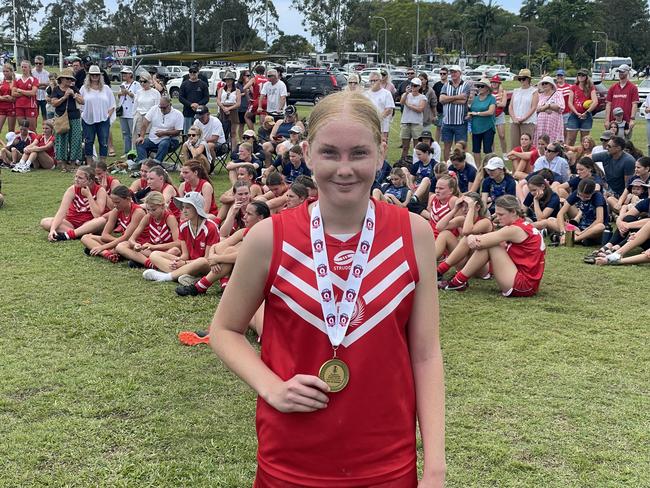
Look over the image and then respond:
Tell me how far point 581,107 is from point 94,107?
1004 centimetres

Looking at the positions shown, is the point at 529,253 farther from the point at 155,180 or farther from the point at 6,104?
the point at 6,104

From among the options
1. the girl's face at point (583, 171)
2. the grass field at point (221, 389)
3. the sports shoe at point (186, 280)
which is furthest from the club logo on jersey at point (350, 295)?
the girl's face at point (583, 171)

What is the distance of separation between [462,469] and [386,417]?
2.74 m

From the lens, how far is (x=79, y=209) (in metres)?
10.8

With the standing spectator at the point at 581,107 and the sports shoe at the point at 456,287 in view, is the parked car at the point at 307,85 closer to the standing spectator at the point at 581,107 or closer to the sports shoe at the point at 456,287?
the standing spectator at the point at 581,107

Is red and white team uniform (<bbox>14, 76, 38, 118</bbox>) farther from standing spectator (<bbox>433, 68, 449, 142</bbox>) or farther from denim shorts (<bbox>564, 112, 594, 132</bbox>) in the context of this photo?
denim shorts (<bbox>564, 112, 594, 132</bbox>)

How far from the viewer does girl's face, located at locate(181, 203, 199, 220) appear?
28.2ft

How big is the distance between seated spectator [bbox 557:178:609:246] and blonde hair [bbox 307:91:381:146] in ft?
30.4

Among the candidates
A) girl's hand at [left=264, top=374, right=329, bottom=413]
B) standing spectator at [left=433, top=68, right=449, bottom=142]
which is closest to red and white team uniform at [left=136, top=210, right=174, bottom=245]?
girl's hand at [left=264, top=374, right=329, bottom=413]

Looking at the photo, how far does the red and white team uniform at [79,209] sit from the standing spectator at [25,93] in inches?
345

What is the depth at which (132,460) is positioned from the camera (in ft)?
14.8

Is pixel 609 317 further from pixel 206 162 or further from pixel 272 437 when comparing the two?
pixel 206 162

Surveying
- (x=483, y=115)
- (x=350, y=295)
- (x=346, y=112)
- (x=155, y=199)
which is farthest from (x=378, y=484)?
(x=483, y=115)

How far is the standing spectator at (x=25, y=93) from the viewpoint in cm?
1856
